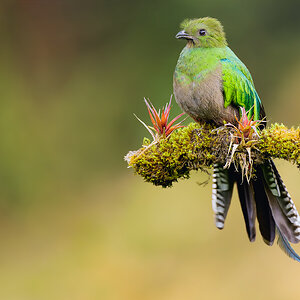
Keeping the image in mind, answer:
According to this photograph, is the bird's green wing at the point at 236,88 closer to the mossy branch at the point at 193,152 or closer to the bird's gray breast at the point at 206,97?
→ the bird's gray breast at the point at 206,97

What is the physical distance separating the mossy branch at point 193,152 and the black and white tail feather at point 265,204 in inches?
18.4

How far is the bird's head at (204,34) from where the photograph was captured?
4121 mm

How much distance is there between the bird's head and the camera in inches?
162

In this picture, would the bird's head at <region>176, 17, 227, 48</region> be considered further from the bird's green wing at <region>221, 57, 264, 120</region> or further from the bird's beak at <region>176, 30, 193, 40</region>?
the bird's green wing at <region>221, 57, 264, 120</region>

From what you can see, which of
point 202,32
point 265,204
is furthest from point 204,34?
point 265,204

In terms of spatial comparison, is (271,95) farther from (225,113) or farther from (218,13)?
(225,113)

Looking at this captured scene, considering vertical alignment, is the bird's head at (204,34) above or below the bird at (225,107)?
above

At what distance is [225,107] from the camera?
395 centimetres

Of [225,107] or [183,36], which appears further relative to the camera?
[183,36]

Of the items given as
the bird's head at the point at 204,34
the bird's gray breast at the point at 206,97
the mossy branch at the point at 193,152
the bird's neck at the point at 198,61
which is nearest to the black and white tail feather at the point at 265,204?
the bird's gray breast at the point at 206,97

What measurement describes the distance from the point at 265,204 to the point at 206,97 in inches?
32.4

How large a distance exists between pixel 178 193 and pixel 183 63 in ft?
12.6

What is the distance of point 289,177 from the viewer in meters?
7.01

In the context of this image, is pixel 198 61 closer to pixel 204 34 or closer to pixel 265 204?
pixel 204 34
